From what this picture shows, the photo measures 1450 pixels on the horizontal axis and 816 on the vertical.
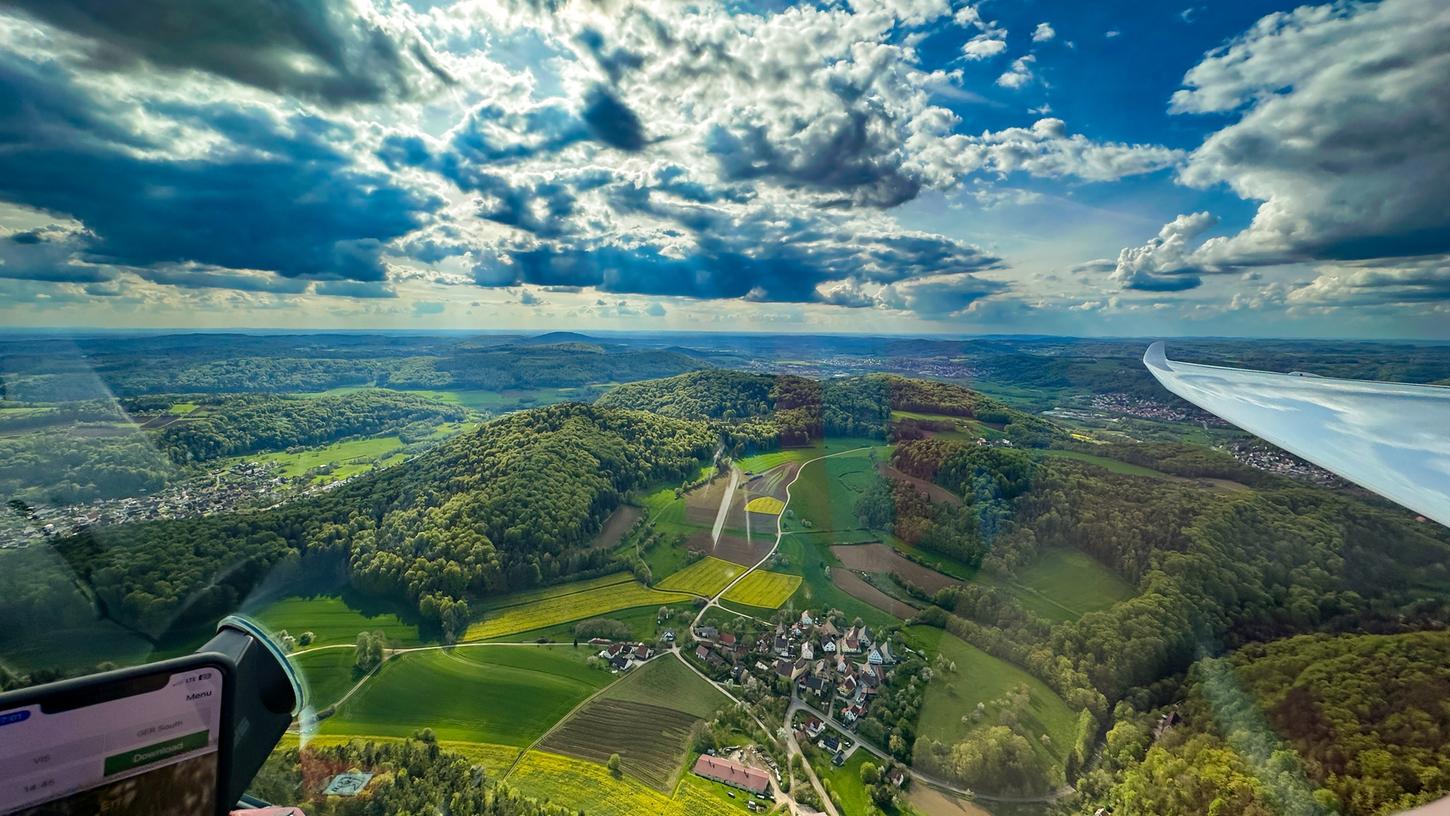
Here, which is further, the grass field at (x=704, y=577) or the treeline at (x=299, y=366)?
the treeline at (x=299, y=366)

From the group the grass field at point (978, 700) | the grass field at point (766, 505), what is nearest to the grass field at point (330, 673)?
the grass field at point (978, 700)

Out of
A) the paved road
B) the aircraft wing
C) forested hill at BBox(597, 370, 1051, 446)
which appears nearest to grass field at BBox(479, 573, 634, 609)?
the paved road

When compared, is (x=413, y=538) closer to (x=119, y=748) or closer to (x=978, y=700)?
(x=978, y=700)

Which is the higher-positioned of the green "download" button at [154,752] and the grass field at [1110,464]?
the green "download" button at [154,752]

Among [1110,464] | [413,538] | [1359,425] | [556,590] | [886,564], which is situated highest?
[1359,425]

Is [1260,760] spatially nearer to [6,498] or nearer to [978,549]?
[978,549]

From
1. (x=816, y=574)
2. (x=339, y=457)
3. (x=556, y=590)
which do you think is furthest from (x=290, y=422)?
(x=816, y=574)

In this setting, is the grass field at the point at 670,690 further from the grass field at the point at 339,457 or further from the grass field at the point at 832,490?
the grass field at the point at 339,457
